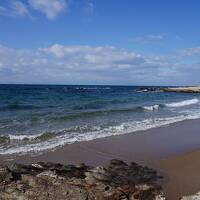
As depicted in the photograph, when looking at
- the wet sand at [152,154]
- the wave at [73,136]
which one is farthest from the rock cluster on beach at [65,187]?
the wave at [73,136]

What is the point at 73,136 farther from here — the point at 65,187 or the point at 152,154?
the point at 65,187

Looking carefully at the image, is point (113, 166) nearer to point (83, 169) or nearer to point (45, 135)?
point (83, 169)

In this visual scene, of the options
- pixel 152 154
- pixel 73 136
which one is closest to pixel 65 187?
pixel 152 154

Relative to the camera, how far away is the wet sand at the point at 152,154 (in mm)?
8641

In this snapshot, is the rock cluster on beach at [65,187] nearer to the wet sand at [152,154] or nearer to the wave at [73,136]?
the wet sand at [152,154]

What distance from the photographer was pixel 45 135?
15703 millimetres

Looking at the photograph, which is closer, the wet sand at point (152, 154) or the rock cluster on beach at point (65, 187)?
the rock cluster on beach at point (65, 187)

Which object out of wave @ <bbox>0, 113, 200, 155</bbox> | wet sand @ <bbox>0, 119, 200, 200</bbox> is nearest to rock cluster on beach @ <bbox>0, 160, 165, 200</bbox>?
wet sand @ <bbox>0, 119, 200, 200</bbox>

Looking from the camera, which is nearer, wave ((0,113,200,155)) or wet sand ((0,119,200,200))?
wet sand ((0,119,200,200))

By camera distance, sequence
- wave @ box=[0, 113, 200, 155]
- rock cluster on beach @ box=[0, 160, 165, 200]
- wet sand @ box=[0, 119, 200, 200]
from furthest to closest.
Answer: wave @ box=[0, 113, 200, 155], wet sand @ box=[0, 119, 200, 200], rock cluster on beach @ box=[0, 160, 165, 200]

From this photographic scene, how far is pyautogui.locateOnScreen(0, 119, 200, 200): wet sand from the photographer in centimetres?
864

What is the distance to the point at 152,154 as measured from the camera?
1190cm

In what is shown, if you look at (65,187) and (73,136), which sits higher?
(65,187)

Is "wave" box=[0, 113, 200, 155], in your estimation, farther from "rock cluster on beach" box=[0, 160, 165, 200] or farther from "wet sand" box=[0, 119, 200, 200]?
"rock cluster on beach" box=[0, 160, 165, 200]
